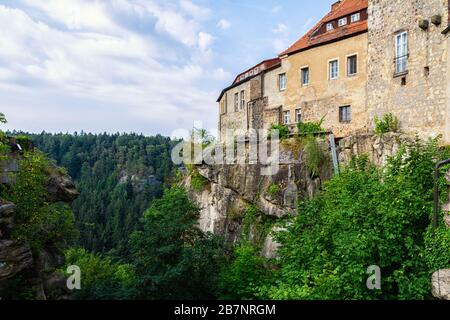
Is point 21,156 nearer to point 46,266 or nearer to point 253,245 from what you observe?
point 46,266

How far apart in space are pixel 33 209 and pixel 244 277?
8.77 meters

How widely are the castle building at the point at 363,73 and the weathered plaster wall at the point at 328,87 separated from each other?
0.17 feet

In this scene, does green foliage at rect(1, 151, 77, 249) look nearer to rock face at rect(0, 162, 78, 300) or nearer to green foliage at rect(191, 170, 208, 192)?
rock face at rect(0, 162, 78, 300)

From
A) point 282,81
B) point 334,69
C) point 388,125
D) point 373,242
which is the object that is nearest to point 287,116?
point 282,81

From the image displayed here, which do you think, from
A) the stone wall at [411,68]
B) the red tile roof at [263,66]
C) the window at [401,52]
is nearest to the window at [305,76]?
the red tile roof at [263,66]

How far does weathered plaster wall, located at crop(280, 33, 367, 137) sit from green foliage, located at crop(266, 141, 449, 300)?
757 centimetres

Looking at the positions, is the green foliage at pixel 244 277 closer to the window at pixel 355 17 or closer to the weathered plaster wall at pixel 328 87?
the weathered plaster wall at pixel 328 87

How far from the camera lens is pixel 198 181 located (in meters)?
26.7

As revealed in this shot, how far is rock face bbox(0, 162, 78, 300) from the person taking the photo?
14.6 meters

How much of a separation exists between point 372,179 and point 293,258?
415 centimetres

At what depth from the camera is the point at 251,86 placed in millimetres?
32938

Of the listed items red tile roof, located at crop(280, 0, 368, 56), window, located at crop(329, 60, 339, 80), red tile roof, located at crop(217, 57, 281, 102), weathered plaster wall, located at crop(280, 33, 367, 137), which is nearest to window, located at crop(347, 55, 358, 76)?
weathered plaster wall, located at crop(280, 33, 367, 137)

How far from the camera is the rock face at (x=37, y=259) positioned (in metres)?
14.6
